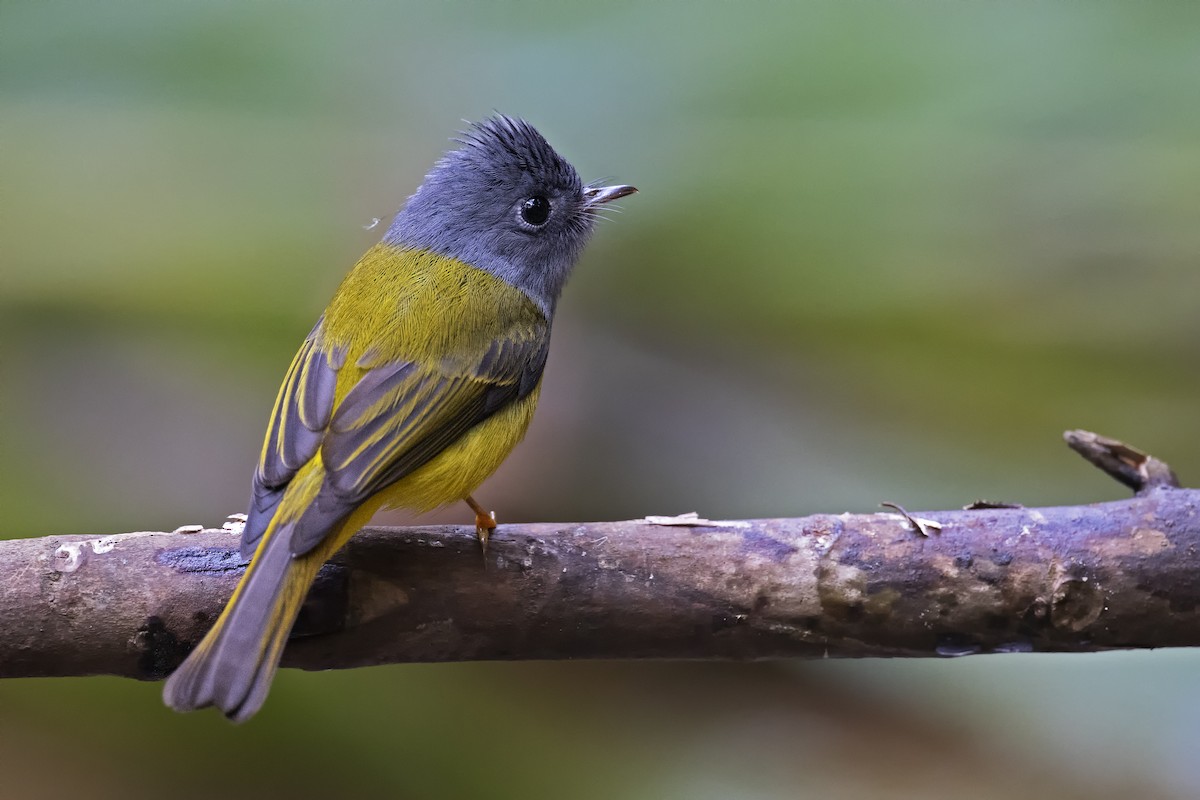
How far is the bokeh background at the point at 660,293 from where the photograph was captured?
3.11 m

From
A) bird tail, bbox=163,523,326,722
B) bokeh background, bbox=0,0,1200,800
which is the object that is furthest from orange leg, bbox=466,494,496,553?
bokeh background, bbox=0,0,1200,800

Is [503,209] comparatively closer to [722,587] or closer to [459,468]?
[459,468]

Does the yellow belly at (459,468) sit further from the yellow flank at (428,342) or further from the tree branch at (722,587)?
the tree branch at (722,587)

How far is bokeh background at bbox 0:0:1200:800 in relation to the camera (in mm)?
3105

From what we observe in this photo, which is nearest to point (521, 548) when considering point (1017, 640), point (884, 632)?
point (884, 632)

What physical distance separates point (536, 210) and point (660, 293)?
1138mm

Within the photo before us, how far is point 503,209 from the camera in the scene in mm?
2891

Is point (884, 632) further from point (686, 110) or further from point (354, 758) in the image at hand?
point (686, 110)

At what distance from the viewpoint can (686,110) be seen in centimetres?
395

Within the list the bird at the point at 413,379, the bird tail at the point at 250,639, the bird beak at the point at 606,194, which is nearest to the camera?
the bird tail at the point at 250,639

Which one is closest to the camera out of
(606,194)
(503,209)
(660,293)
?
(503,209)

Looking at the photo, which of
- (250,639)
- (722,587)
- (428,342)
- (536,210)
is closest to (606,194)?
(536,210)

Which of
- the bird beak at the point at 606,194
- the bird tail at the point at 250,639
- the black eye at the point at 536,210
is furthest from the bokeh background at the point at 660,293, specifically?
the bird tail at the point at 250,639

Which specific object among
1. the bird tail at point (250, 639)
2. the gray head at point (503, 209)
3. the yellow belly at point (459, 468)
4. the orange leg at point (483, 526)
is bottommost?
the bird tail at point (250, 639)
